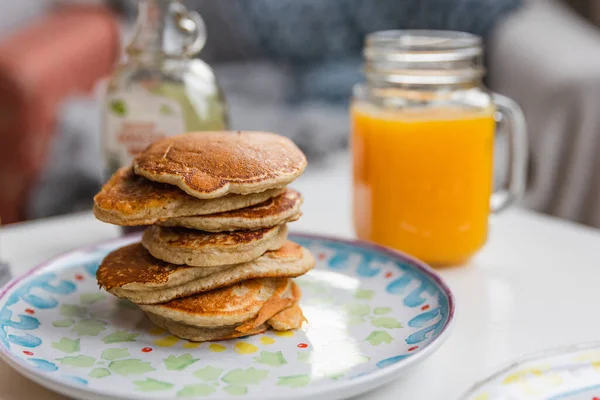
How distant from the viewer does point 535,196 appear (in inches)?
83.3

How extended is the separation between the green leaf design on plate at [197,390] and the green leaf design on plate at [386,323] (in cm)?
24

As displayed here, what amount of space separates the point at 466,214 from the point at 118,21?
2.24 metres

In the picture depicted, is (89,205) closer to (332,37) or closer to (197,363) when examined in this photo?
(332,37)

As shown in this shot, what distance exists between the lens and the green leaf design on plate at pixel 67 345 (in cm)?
79

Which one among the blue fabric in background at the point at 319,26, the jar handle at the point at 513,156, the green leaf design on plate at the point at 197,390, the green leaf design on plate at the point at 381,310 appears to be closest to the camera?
the green leaf design on plate at the point at 197,390

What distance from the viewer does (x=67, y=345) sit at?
2.62 feet

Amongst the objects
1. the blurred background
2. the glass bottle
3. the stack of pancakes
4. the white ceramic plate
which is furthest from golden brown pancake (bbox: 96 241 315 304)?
the blurred background

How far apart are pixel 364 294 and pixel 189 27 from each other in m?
0.52

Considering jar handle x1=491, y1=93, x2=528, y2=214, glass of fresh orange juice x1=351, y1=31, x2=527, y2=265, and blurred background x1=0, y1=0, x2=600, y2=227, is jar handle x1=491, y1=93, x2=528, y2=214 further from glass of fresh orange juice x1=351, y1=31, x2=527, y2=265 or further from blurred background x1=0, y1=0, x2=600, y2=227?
blurred background x1=0, y1=0, x2=600, y2=227

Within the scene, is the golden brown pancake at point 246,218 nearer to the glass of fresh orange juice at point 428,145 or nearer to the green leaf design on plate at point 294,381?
the green leaf design on plate at point 294,381

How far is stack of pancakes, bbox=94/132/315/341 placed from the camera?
2.60 feet

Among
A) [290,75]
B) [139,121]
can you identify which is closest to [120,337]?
[139,121]

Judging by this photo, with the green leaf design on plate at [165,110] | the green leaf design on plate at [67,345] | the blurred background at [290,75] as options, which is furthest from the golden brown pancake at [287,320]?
the blurred background at [290,75]

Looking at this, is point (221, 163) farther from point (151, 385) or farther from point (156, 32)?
point (156, 32)
